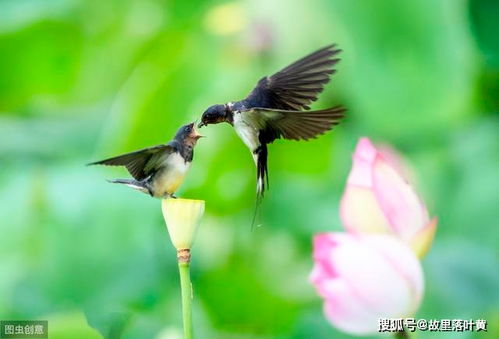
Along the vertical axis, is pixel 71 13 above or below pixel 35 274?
above

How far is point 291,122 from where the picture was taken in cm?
26

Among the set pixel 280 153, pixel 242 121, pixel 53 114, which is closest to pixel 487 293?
pixel 280 153

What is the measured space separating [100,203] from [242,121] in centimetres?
31

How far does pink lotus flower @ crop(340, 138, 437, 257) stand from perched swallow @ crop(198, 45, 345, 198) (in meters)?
0.02

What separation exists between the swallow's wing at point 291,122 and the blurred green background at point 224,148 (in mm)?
179

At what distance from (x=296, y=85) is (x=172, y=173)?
0.05 m

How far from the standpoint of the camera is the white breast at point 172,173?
0.89ft

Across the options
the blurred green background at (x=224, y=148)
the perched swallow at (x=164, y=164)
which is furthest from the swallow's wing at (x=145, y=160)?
the blurred green background at (x=224, y=148)

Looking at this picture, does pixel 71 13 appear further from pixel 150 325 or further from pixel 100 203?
pixel 150 325

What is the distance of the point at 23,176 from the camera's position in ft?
2.14

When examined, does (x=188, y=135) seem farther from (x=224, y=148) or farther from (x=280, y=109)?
(x=224, y=148)

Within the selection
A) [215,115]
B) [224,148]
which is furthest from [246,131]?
[224,148]

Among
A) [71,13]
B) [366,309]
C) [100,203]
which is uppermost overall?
[71,13]

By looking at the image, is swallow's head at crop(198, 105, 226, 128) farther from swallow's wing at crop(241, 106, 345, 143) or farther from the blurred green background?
the blurred green background
